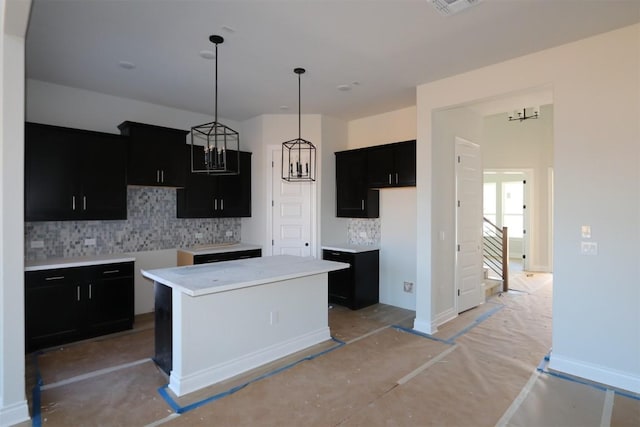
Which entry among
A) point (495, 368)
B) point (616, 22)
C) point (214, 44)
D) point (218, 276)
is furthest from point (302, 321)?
point (616, 22)

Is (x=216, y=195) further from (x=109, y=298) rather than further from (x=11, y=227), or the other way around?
(x=11, y=227)

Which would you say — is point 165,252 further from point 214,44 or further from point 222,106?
point 214,44

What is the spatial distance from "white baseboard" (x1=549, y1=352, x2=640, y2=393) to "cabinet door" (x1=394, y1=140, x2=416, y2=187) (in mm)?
2454

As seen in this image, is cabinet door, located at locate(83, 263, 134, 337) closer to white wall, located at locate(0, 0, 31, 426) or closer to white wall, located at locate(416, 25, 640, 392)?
white wall, located at locate(0, 0, 31, 426)

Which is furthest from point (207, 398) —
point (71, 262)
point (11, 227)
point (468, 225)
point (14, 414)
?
point (468, 225)

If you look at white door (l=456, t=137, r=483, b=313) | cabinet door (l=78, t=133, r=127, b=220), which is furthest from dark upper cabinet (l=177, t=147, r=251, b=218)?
white door (l=456, t=137, r=483, b=313)

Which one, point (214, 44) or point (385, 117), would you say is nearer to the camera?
point (214, 44)

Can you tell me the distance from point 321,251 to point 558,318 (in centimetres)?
308

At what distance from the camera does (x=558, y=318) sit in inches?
125

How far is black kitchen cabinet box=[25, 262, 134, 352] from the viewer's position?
Result: 3.57 meters

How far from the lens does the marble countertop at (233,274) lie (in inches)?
109

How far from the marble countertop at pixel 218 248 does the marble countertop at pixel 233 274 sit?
1.21 metres

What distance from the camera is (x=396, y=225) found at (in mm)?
5207

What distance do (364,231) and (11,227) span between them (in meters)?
4.29
